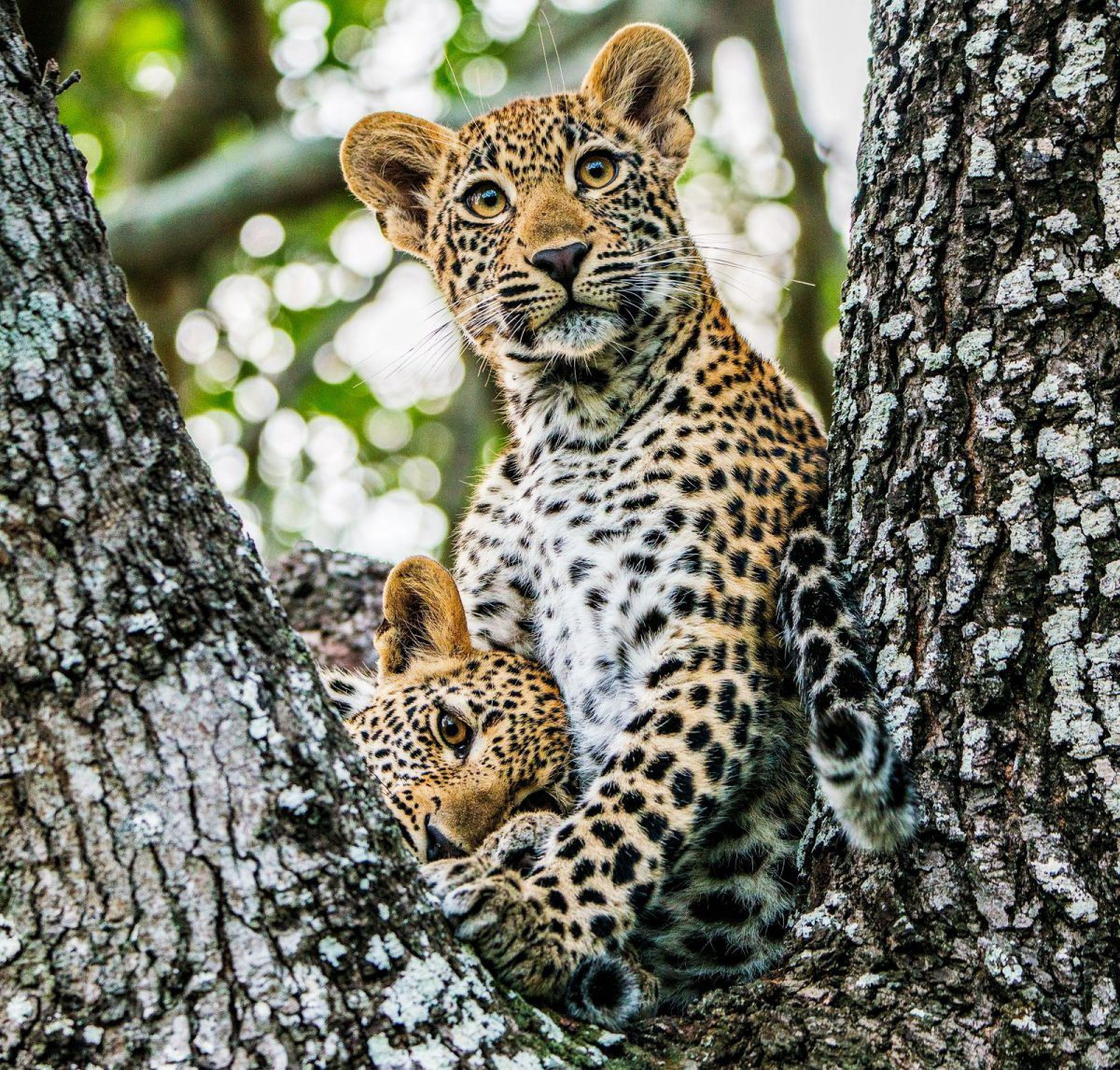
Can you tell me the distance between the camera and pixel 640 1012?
3732mm

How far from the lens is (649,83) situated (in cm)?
594

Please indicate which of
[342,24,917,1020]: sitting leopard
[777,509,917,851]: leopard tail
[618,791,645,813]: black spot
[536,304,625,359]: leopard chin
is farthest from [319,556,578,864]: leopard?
[777,509,917,851]: leopard tail

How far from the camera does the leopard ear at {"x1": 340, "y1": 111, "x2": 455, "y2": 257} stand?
5.96m

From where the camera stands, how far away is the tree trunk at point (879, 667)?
8.66 ft

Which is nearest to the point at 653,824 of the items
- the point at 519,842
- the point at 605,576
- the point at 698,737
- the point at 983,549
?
the point at 698,737

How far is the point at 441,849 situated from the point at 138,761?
78.4 inches

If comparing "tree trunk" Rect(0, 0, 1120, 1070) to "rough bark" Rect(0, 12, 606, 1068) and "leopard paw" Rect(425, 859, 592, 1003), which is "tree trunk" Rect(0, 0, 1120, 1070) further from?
"leopard paw" Rect(425, 859, 592, 1003)

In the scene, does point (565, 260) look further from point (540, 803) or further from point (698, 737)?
point (540, 803)

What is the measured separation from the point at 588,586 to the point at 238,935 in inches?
97.9

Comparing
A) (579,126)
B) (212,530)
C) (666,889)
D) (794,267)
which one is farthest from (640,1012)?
(794,267)

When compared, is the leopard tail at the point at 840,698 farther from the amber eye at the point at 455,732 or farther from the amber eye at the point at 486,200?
the amber eye at the point at 486,200

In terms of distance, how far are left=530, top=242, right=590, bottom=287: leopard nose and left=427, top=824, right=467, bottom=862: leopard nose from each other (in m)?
2.04

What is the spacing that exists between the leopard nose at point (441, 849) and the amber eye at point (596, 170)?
2.64 metres

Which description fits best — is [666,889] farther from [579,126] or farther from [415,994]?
[579,126]
